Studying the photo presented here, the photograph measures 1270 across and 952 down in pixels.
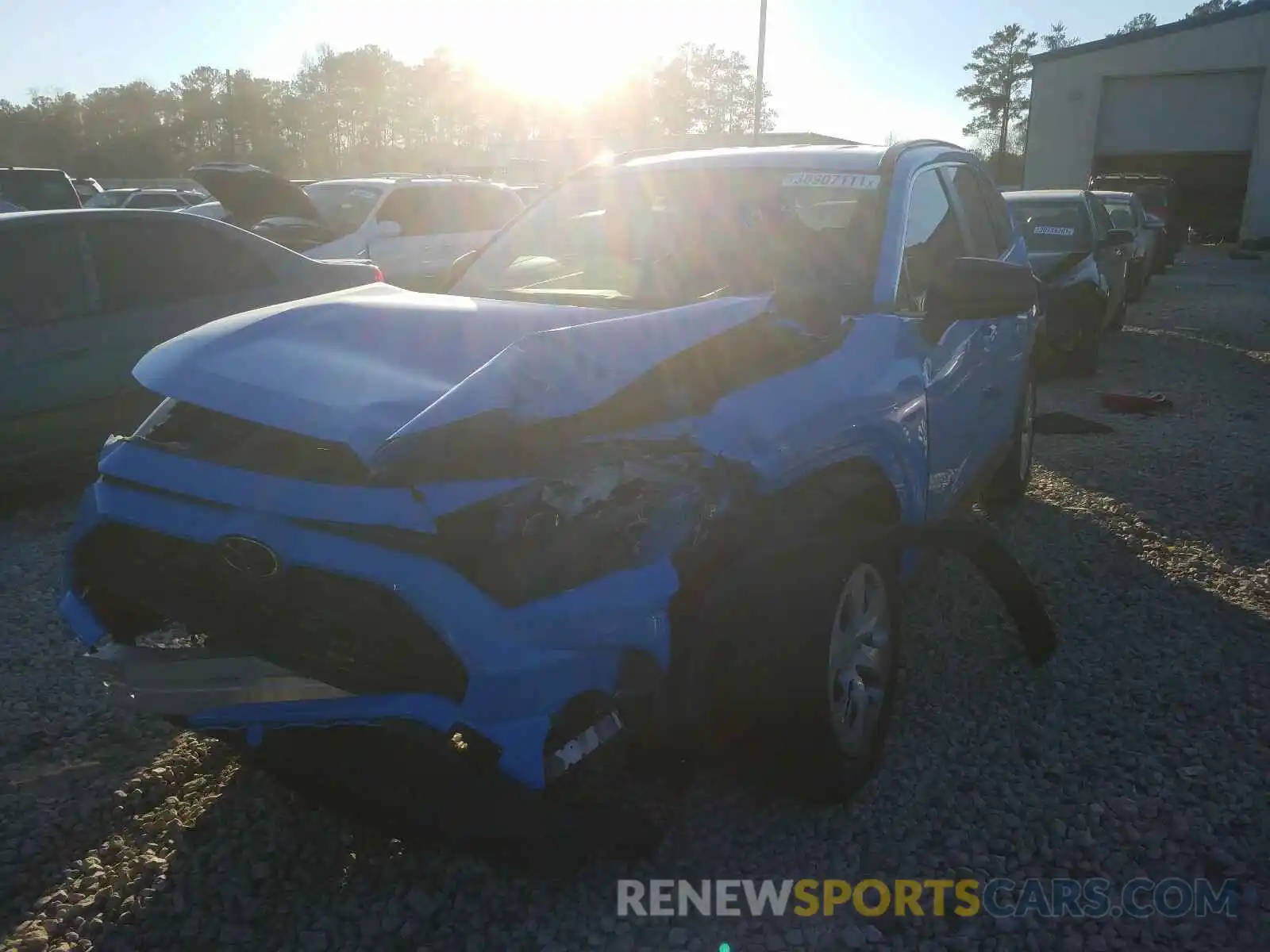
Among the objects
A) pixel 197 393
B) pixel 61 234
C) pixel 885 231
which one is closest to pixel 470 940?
pixel 197 393

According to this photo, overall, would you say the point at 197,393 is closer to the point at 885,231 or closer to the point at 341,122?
the point at 885,231

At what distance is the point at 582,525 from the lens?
231 centimetres

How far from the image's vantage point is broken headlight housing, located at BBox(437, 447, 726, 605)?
219 cm

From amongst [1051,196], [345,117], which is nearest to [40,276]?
[1051,196]

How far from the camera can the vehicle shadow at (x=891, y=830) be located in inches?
96.0

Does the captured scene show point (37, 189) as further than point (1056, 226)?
Yes

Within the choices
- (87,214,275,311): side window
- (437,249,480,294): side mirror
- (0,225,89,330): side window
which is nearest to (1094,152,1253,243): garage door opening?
(87,214,275,311): side window

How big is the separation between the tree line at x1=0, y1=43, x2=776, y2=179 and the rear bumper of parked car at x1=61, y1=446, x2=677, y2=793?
5552 centimetres

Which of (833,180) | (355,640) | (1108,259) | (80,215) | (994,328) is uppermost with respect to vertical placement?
(833,180)

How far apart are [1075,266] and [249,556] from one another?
29.7ft

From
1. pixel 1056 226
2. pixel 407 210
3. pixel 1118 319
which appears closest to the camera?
pixel 1056 226

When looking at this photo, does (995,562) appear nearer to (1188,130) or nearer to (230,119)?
(1188,130)

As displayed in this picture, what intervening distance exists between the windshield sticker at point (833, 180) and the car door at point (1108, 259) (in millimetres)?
7545

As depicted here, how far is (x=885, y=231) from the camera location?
3.47 metres
